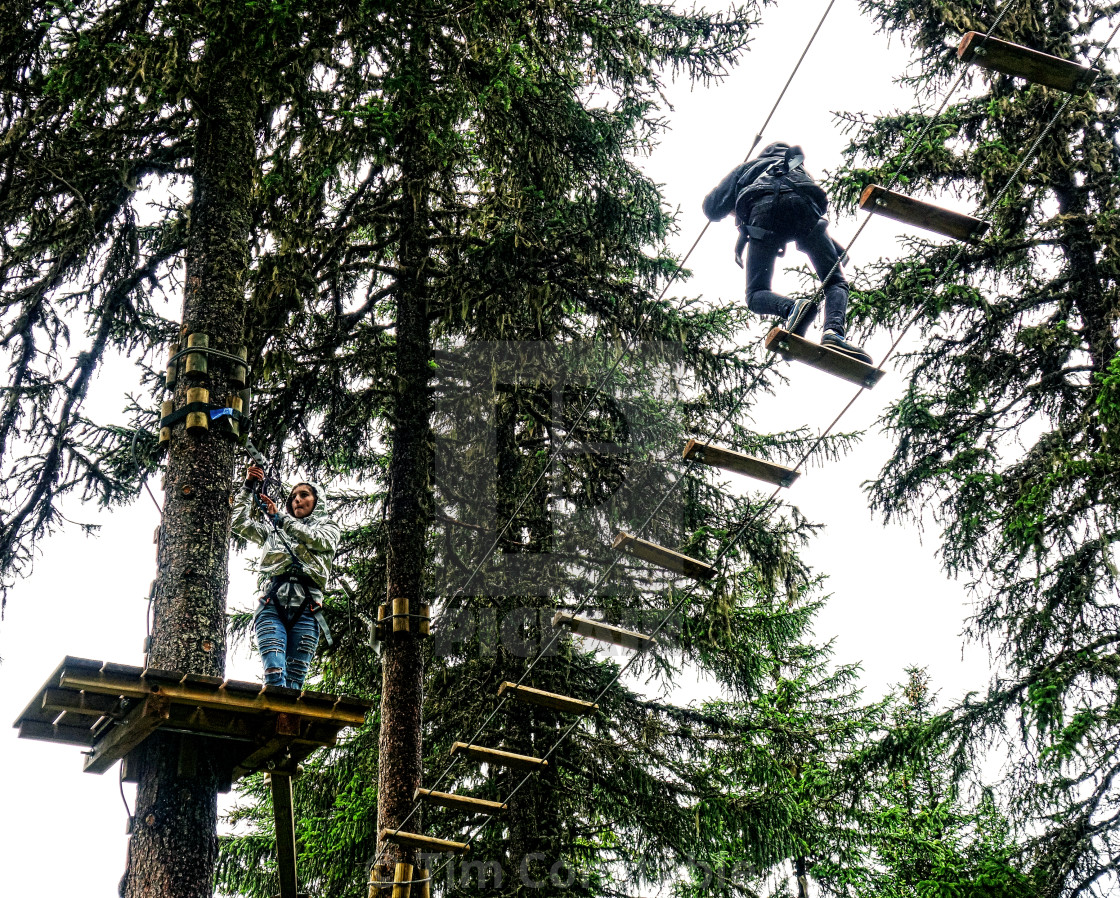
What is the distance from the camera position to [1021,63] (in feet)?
16.9

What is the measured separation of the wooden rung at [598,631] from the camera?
7.39m

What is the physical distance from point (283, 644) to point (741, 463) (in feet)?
10.0

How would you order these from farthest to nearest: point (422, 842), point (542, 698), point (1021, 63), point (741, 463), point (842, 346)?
point (422, 842) < point (542, 698) < point (741, 463) < point (842, 346) < point (1021, 63)

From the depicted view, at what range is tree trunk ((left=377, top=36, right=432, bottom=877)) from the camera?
28.8ft

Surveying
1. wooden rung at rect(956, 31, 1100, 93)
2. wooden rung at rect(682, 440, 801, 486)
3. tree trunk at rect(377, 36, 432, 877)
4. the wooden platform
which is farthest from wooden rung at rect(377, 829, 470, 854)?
wooden rung at rect(956, 31, 1100, 93)

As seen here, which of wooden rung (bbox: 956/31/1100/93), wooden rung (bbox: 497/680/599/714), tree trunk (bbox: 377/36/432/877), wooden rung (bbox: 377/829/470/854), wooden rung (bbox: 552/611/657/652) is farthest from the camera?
tree trunk (bbox: 377/36/432/877)

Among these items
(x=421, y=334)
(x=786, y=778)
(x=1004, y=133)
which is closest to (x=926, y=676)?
(x=786, y=778)

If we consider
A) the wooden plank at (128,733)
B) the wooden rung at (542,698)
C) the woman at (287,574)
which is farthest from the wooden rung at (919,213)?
the wooden plank at (128,733)

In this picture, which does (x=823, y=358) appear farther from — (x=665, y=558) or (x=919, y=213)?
(x=665, y=558)

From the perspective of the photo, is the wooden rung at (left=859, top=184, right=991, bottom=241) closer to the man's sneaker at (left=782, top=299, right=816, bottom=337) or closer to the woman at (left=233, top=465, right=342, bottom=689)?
the man's sneaker at (left=782, top=299, right=816, bottom=337)

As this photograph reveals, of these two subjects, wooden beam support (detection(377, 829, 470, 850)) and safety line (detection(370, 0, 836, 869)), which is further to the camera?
wooden beam support (detection(377, 829, 470, 850))

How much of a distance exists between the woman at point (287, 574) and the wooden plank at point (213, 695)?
107cm

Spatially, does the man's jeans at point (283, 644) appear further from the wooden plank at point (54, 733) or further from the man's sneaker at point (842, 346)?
the man's sneaker at point (842, 346)

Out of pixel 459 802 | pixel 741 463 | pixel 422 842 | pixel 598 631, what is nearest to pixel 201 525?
pixel 598 631
